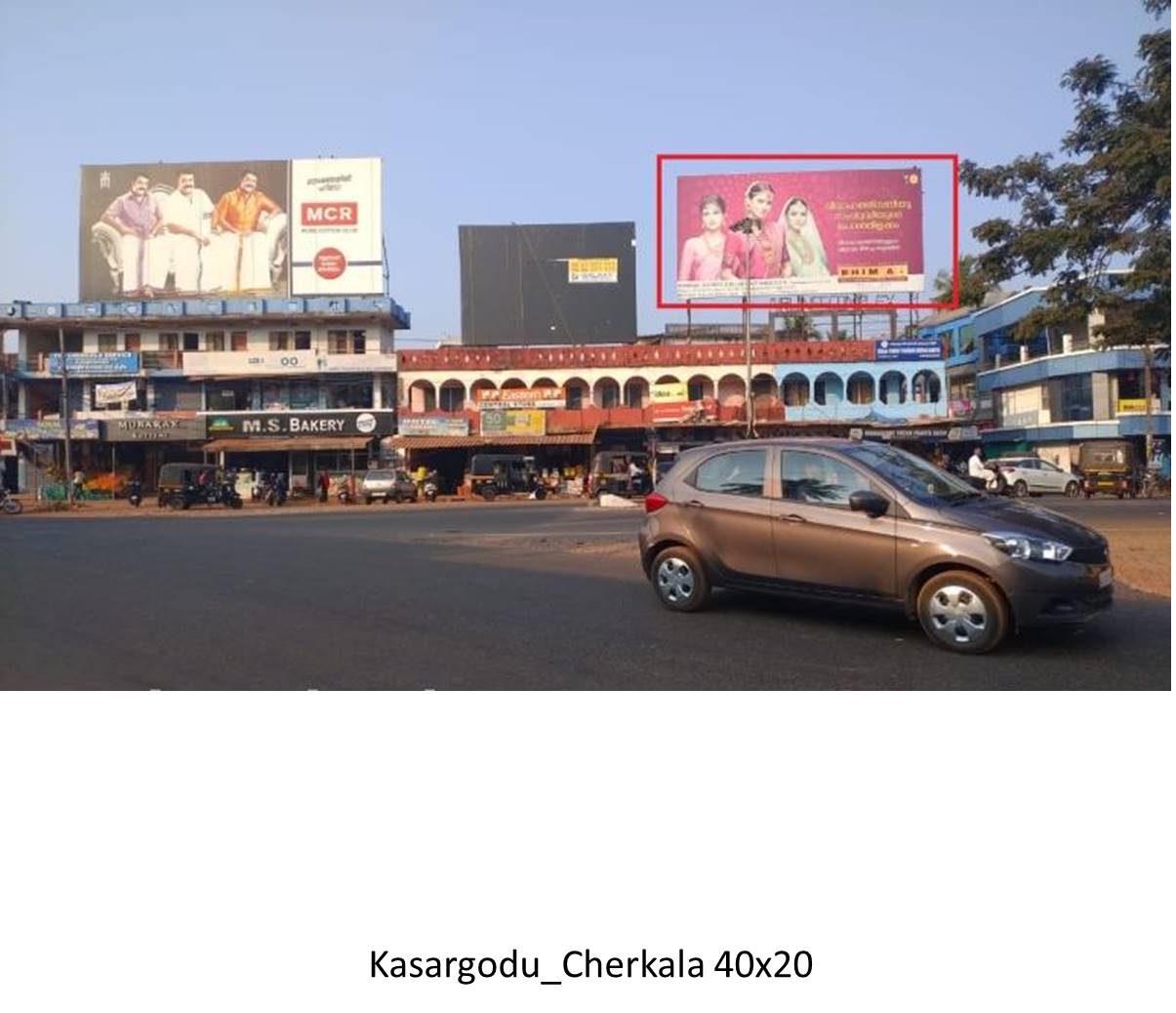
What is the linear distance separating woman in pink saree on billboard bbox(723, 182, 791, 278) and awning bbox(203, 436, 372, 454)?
17.7 meters

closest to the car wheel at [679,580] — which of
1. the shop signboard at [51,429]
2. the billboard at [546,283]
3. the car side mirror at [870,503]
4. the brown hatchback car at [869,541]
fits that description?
the brown hatchback car at [869,541]

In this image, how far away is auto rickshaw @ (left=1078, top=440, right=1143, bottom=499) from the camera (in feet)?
100

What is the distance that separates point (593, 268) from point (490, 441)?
9.94 m

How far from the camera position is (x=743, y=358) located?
40875 mm

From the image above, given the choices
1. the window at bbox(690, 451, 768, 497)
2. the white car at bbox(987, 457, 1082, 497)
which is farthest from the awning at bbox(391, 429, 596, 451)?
the window at bbox(690, 451, 768, 497)

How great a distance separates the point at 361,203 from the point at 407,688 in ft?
134

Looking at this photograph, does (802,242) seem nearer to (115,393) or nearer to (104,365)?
(115,393)

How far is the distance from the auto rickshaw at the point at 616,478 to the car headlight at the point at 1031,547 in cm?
2615

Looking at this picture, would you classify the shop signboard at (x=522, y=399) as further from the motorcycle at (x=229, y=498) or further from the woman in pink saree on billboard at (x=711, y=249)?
the motorcycle at (x=229, y=498)

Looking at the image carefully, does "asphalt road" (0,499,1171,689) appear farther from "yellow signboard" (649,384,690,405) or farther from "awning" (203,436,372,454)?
"awning" (203,436,372,454)

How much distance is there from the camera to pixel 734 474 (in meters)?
8.03

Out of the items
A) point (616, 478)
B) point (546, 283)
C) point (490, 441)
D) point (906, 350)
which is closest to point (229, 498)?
point (490, 441)

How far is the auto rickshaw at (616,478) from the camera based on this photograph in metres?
33.4

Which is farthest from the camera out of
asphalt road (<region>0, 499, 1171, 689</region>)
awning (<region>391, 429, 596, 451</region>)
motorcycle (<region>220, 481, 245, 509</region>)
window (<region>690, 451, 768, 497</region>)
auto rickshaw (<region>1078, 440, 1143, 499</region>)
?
awning (<region>391, 429, 596, 451</region>)
